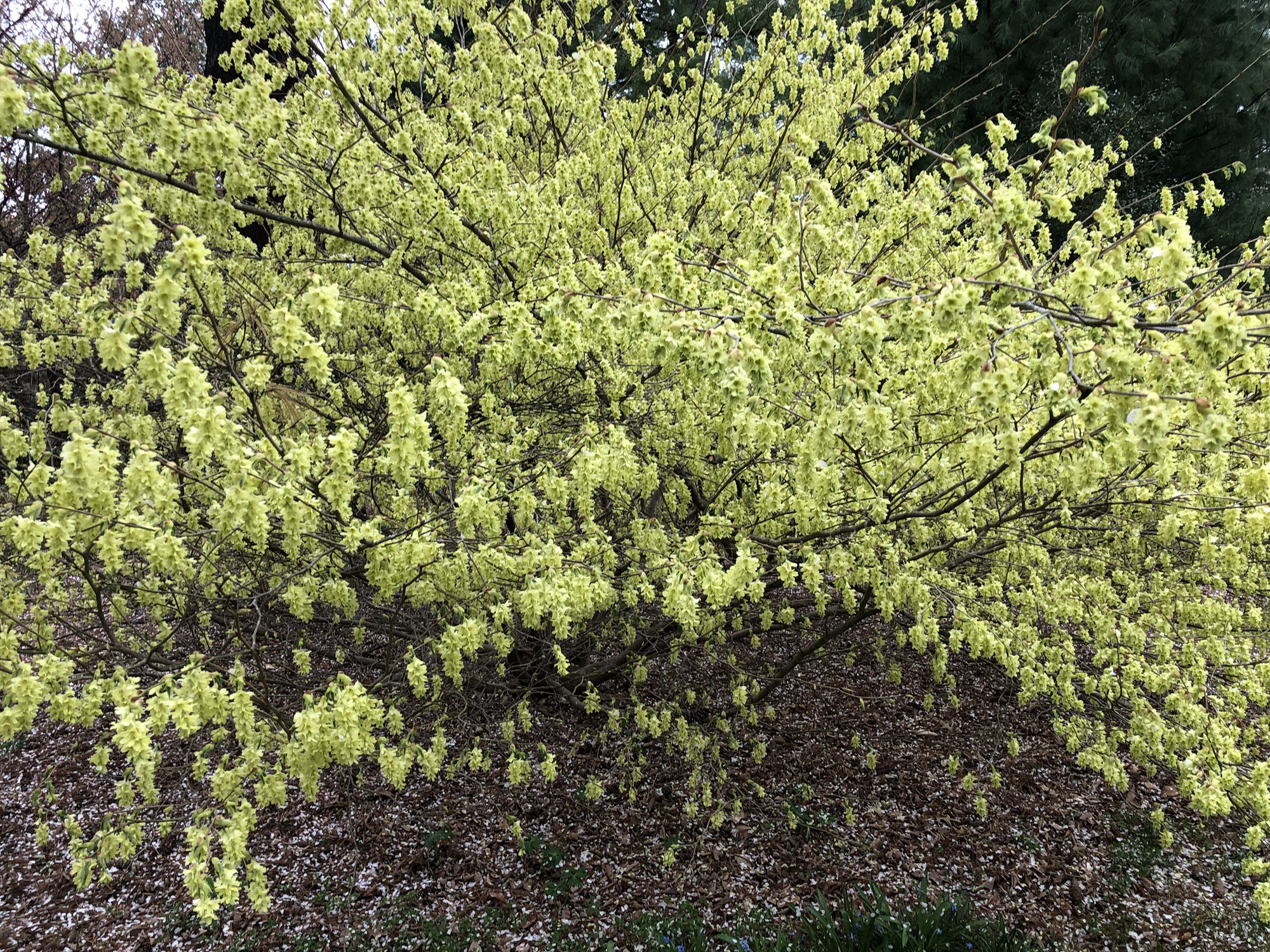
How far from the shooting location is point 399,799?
5.42 meters

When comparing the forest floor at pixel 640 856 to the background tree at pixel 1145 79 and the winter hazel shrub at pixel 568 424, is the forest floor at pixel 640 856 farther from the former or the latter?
the background tree at pixel 1145 79

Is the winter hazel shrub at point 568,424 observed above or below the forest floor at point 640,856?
above

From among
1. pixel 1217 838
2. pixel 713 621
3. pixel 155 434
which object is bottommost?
pixel 1217 838

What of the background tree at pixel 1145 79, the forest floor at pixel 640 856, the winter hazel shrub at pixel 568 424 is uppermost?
the background tree at pixel 1145 79

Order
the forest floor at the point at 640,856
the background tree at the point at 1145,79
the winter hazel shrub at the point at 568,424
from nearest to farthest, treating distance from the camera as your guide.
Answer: the winter hazel shrub at the point at 568,424, the forest floor at the point at 640,856, the background tree at the point at 1145,79

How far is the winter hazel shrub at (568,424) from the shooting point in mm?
2572

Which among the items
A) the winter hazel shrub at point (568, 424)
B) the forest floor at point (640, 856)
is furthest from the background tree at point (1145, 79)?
the forest floor at point (640, 856)

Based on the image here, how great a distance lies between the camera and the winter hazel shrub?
2572 millimetres

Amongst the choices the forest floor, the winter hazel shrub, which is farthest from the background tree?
the forest floor

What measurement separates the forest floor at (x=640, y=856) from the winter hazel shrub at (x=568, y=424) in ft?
1.09

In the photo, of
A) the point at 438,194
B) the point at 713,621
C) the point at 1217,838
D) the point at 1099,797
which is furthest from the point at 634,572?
the point at 1217,838

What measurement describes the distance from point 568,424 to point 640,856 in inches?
114

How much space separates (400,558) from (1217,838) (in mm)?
5958

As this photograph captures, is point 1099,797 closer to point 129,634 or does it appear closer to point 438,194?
point 438,194
